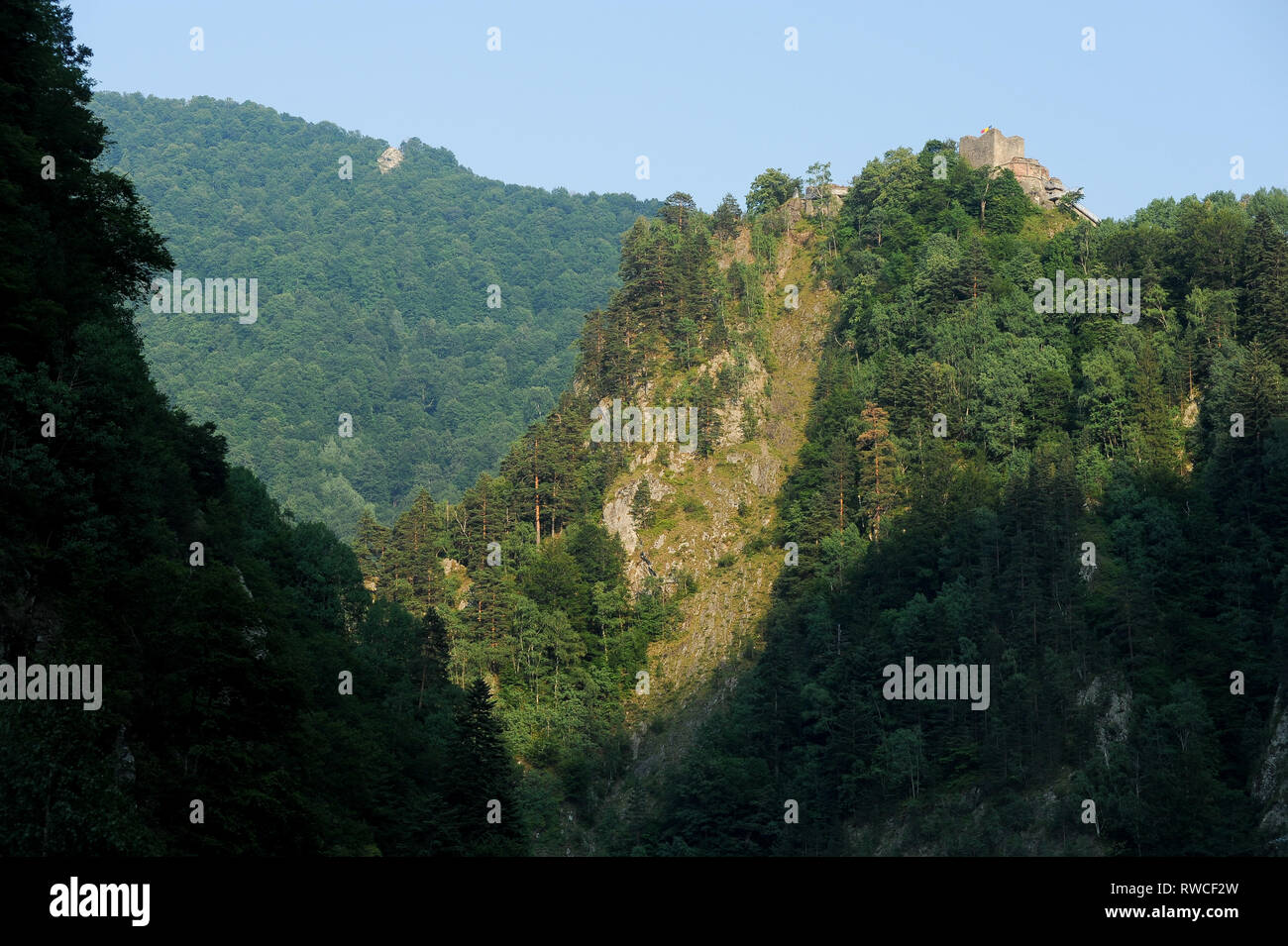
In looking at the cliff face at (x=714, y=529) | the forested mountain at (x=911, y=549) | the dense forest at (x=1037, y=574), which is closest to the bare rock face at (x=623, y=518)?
the cliff face at (x=714, y=529)

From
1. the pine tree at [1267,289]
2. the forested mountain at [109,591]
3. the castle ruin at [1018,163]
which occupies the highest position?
the castle ruin at [1018,163]

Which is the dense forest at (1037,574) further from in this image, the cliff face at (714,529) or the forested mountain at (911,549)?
the cliff face at (714,529)

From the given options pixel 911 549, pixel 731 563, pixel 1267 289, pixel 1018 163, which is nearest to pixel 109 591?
pixel 911 549

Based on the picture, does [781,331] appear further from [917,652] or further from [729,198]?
[917,652]

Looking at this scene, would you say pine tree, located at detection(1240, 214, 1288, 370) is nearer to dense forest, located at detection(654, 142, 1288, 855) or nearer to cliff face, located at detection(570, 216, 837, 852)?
dense forest, located at detection(654, 142, 1288, 855)

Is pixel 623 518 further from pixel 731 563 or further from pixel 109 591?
pixel 109 591
